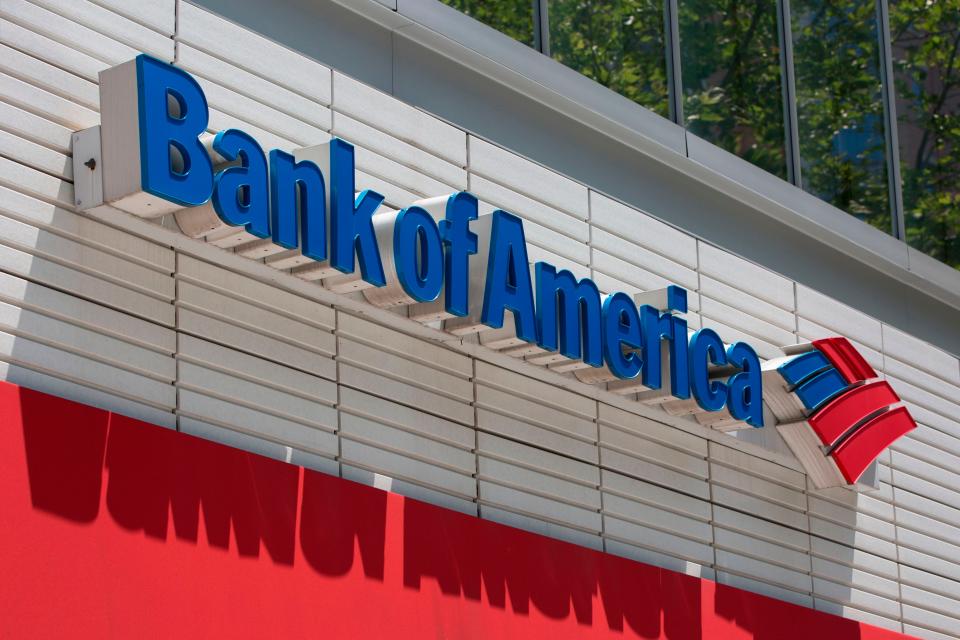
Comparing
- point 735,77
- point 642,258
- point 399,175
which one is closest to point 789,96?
point 735,77

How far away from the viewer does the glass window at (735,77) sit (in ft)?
42.2

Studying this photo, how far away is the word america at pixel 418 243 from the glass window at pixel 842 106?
11.0ft

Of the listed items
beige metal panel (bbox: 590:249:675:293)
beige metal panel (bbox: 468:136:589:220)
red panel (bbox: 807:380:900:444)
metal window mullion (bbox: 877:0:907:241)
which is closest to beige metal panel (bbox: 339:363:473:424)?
beige metal panel (bbox: 468:136:589:220)

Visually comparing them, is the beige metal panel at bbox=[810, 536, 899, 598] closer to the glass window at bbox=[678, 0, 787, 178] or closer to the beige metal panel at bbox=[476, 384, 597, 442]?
the beige metal panel at bbox=[476, 384, 597, 442]

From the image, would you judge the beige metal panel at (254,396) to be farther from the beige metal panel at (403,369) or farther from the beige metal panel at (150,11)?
the beige metal panel at (150,11)

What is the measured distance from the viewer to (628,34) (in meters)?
12.2

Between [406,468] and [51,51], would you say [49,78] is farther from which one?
[406,468]

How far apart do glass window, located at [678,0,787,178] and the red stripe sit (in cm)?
234

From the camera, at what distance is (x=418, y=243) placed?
9039mm

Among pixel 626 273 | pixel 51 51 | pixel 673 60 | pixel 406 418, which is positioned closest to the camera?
pixel 51 51

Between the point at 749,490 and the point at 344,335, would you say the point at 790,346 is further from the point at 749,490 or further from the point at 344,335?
the point at 344,335

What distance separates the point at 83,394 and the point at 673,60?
654cm

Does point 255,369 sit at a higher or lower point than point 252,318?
lower

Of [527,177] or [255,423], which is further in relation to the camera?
[527,177]
